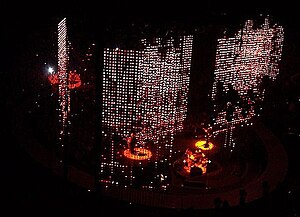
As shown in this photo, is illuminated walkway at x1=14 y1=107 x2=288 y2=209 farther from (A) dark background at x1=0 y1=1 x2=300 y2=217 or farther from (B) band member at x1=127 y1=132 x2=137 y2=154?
(B) band member at x1=127 y1=132 x2=137 y2=154

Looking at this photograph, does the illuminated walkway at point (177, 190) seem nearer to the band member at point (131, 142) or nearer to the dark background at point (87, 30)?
the dark background at point (87, 30)

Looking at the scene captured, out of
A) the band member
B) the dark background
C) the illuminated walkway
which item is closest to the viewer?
the dark background

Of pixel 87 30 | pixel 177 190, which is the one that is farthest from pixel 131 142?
pixel 87 30

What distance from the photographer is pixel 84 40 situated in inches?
250

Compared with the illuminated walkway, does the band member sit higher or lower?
higher

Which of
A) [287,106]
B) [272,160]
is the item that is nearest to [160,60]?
[272,160]

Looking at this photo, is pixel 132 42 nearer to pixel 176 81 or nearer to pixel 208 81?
pixel 176 81

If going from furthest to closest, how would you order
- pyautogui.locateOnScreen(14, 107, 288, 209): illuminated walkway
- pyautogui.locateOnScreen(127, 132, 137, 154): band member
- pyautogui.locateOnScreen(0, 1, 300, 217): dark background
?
pyautogui.locateOnScreen(127, 132, 137, 154): band member → pyautogui.locateOnScreen(14, 107, 288, 209): illuminated walkway → pyautogui.locateOnScreen(0, 1, 300, 217): dark background

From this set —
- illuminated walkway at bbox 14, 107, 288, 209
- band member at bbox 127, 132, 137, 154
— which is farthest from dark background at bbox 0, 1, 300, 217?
band member at bbox 127, 132, 137, 154

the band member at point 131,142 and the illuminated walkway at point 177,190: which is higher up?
the band member at point 131,142

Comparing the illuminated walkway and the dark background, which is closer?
the dark background

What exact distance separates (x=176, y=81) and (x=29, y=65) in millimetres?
3226

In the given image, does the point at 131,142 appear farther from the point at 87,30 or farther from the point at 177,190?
the point at 87,30

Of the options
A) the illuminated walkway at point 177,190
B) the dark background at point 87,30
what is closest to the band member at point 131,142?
the illuminated walkway at point 177,190
